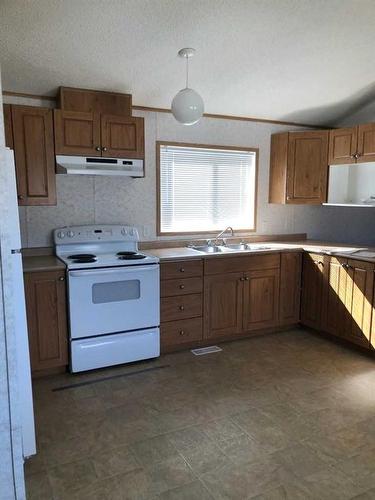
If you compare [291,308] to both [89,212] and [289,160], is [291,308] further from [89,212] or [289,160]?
[89,212]

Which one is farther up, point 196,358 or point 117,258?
point 117,258

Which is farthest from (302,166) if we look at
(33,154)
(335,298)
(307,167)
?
(33,154)

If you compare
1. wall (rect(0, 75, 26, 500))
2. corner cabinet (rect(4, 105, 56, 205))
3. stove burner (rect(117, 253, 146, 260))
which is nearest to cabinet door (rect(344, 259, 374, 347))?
stove burner (rect(117, 253, 146, 260))

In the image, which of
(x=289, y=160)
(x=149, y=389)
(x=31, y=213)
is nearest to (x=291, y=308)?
(x=289, y=160)

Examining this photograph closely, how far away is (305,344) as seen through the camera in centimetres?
378

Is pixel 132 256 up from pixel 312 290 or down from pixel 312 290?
up

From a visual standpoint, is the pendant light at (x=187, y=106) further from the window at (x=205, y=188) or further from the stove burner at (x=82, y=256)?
the stove burner at (x=82, y=256)

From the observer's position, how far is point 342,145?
3.97 m

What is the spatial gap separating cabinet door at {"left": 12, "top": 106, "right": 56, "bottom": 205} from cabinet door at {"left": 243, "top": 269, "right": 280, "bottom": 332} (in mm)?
1960

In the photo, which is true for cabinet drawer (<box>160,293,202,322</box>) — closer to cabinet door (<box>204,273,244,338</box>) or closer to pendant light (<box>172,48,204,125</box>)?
cabinet door (<box>204,273,244,338</box>)

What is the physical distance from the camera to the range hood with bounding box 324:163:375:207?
4122 mm

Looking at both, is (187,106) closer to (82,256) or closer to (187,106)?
(187,106)

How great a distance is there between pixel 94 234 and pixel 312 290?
86.9 inches

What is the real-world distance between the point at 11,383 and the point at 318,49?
317 cm
